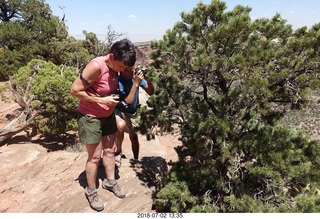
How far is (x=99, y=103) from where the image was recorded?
3.28 metres

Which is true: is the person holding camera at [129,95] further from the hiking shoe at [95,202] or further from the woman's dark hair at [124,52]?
the hiking shoe at [95,202]

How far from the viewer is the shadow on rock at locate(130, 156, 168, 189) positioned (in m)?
4.84

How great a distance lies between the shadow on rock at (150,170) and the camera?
484 cm

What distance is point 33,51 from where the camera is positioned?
589 inches

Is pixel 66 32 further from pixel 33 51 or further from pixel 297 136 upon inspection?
pixel 297 136

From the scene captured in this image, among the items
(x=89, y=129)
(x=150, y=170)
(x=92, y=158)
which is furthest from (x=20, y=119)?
(x=89, y=129)

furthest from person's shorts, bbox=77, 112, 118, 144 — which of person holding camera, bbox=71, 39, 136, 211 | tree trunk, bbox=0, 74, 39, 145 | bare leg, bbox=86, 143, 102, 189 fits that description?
tree trunk, bbox=0, 74, 39, 145

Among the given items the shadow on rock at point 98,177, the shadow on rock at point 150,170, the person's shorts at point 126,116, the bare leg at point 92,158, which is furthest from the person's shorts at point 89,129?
the shadow on rock at point 150,170

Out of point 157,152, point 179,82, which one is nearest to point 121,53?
point 179,82

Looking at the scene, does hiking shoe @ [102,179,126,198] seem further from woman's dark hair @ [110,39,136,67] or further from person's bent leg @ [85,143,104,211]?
woman's dark hair @ [110,39,136,67]

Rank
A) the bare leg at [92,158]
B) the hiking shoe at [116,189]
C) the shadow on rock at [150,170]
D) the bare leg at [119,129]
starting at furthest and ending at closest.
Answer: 1. the shadow on rock at [150,170]
2. the bare leg at [119,129]
3. the hiking shoe at [116,189]
4. the bare leg at [92,158]

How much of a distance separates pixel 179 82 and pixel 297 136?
1.85 meters

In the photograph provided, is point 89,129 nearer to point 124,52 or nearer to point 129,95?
point 129,95

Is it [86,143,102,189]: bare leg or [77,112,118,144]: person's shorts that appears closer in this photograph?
[77,112,118,144]: person's shorts
